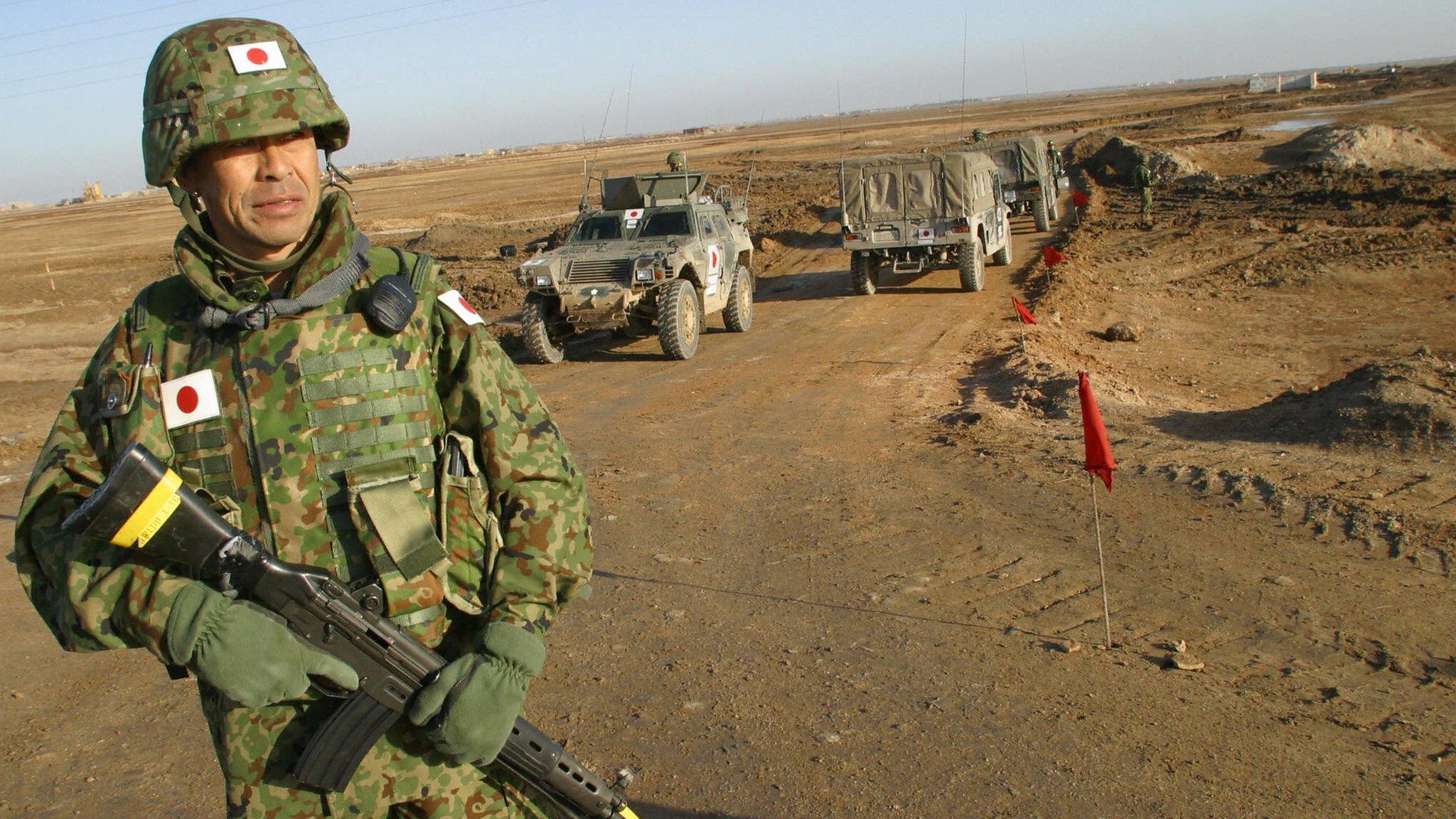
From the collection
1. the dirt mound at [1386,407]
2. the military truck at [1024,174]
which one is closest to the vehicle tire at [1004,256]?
the military truck at [1024,174]

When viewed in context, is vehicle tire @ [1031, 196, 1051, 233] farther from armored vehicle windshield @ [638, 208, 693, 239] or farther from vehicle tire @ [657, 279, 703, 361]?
vehicle tire @ [657, 279, 703, 361]

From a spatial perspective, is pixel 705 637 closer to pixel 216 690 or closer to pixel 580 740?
pixel 580 740

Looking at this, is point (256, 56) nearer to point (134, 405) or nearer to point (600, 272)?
point (134, 405)

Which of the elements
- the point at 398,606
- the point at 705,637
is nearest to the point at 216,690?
the point at 398,606

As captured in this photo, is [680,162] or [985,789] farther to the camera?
[680,162]

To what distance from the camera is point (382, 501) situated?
1.96 metres

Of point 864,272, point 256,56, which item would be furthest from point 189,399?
point 864,272

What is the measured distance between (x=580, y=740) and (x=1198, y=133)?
1779 inches

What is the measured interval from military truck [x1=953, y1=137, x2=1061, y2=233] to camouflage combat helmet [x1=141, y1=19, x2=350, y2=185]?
21.2 meters

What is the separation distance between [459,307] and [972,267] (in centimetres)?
1449

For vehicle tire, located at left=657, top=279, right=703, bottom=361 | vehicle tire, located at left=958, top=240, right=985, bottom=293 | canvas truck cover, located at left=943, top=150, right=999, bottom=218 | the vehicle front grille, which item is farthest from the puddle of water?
the vehicle front grille

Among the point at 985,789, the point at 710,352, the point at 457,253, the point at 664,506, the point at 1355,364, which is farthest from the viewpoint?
the point at 457,253

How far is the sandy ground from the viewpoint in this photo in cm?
371

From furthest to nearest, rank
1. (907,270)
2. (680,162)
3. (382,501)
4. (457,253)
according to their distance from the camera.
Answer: (457,253), (907,270), (680,162), (382,501)
